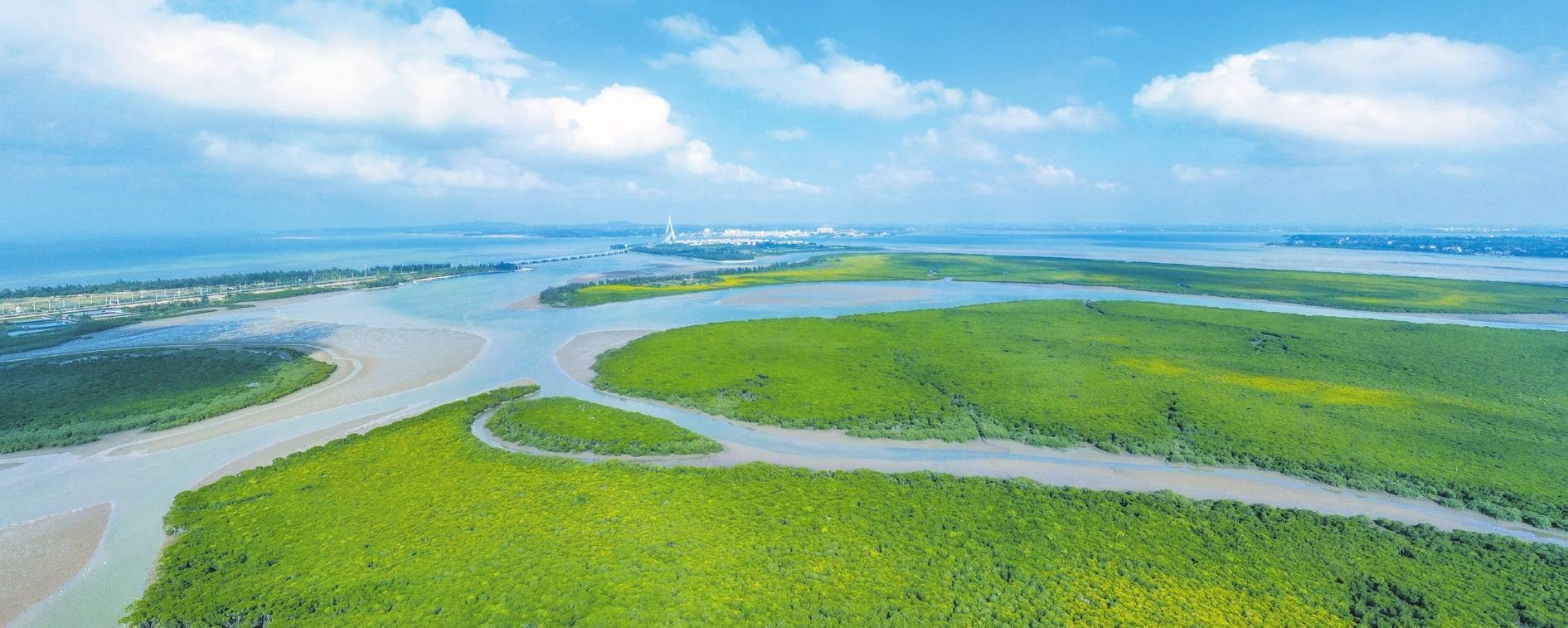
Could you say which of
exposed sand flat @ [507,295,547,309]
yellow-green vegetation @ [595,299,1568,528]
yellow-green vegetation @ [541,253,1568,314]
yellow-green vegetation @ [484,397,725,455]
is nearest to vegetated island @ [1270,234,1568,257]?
yellow-green vegetation @ [541,253,1568,314]

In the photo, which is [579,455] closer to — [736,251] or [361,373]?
[361,373]

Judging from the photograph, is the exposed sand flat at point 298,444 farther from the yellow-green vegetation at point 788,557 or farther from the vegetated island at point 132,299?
the vegetated island at point 132,299

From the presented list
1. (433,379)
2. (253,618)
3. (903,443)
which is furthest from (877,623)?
(433,379)

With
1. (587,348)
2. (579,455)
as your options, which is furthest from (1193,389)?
(587,348)

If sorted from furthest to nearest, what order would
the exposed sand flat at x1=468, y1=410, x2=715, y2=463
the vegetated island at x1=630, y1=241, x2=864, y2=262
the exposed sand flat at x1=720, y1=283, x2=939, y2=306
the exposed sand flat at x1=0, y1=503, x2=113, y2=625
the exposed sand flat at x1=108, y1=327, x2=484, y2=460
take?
the vegetated island at x1=630, y1=241, x2=864, y2=262
the exposed sand flat at x1=720, y1=283, x2=939, y2=306
the exposed sand flat at x1=108, y1=327, x2=484, y2=460
the exposed sand flat at x1=468, y1=410, x2=715, y2=463
the exposed sand flat at x1=0, y1=503, x2=113, y2=625

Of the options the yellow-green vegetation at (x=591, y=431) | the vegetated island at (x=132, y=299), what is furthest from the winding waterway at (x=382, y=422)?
the vegetated island at (x=132, y=299)

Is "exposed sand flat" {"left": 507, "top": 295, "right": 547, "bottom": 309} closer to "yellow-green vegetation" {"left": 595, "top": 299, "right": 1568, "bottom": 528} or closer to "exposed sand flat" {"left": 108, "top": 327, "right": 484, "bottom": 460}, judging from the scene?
"exposed sand flat" {"left": 108, "top": 327, "right": 484, "bottom": 460}
